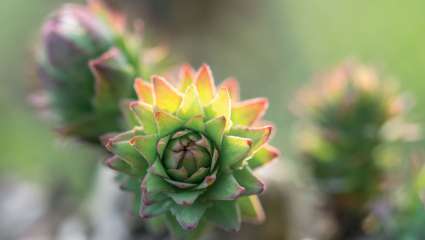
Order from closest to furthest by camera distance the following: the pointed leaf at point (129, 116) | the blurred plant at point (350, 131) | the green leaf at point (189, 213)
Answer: the green leaf at point (189, 213)
the pointed leaf at point (129, 116)
the blurred plant at point (350, 131)

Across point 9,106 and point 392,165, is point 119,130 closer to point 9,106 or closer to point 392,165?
point 392,165

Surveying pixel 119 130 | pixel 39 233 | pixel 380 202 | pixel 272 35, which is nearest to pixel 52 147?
pixel 39 233

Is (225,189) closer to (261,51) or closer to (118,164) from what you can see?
(118,164)

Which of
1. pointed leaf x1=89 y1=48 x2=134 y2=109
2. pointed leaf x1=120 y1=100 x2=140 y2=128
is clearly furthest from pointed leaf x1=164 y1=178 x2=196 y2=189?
pointed leaf x1=89 y1=48 x2=134 y2=109

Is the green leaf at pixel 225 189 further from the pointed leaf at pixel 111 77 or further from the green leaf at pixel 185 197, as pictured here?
the pointed leaf at pixel 111 77

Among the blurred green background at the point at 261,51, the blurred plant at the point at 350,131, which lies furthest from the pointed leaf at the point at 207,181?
the blurred green background at the point at 261,51

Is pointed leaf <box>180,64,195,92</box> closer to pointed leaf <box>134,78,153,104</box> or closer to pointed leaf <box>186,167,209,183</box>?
pointed leaf <box>134,78,153,104</box>
